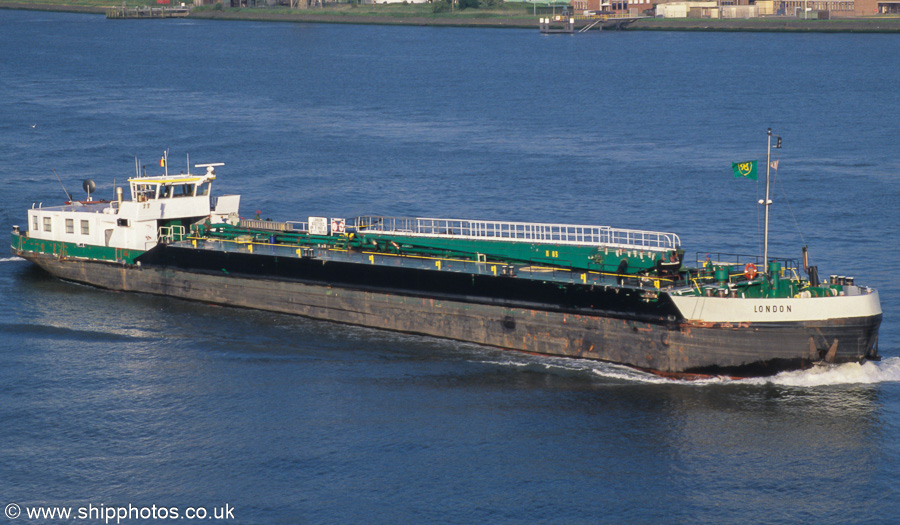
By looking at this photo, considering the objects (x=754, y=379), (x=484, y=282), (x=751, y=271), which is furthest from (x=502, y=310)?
(x=754, y=379)

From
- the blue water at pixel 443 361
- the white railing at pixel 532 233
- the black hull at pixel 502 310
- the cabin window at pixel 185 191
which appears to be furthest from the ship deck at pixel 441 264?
the cabin window at pixel 185 191

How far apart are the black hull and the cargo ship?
0.05 metres

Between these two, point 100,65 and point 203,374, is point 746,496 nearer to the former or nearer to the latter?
point 203,374

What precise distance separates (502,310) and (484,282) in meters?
1.39

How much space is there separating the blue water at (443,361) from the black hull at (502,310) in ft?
3.17

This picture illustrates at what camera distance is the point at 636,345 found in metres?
39.5

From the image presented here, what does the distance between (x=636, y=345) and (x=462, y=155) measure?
46.2 meters

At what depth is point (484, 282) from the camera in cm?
4266

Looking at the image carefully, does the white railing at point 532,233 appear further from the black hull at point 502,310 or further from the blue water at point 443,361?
the blue water at point 443,361

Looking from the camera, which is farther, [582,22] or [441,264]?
[582,22]

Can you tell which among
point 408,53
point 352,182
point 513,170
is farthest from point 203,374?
point 408,53

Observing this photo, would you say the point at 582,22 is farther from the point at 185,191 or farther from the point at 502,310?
the point at 502,310

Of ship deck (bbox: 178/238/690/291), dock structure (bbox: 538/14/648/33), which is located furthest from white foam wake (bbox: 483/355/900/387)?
dock structure (bbox: 538/14/648/33)

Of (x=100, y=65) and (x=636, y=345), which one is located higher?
(x=100, y=65)
